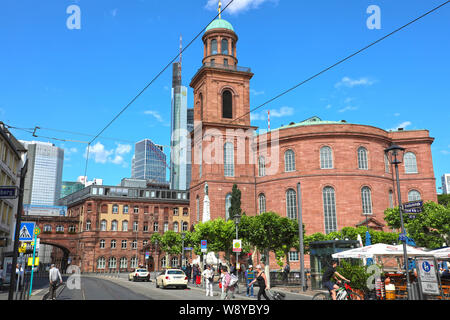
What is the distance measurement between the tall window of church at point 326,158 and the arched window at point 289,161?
11.3ft

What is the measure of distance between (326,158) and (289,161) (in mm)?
4429

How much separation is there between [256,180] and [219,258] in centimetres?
1105

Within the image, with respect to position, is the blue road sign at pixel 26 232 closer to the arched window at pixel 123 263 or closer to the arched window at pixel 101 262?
the arched window at pixel 101 262

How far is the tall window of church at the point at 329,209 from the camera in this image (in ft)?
143

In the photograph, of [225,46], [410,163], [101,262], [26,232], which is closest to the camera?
[26,232]

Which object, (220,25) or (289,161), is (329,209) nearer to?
(289,161)

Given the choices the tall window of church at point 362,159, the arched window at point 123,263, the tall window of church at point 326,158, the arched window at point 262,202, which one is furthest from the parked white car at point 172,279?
the arched window at point 123,263

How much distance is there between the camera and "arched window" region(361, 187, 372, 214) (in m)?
44.1

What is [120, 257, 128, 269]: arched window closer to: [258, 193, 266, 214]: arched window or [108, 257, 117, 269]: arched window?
[108, 257, 117, 269]: arched window

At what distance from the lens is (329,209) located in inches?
1737

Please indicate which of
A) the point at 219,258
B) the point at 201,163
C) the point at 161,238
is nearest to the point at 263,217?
the point at 219,258

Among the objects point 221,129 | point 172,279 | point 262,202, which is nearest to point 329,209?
point 262,202

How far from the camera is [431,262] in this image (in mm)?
13250
